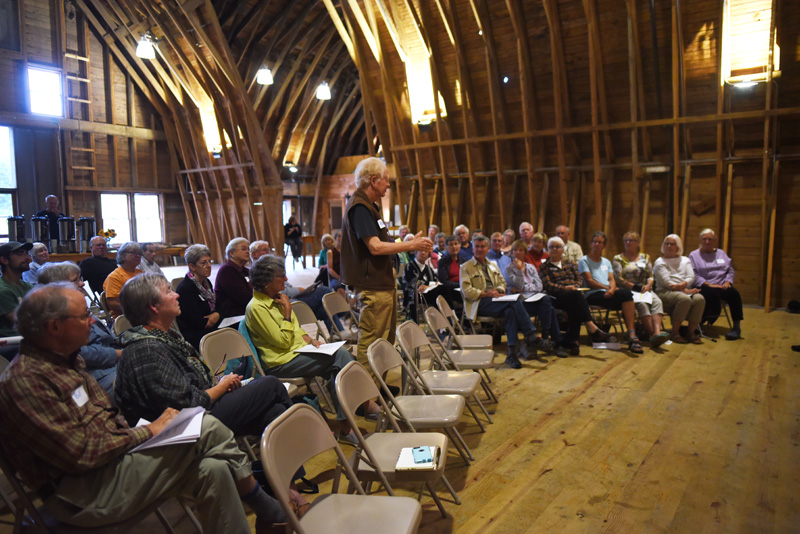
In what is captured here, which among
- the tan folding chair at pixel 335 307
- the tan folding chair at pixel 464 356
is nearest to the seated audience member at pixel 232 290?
the tan folding chair at pixel 335 307

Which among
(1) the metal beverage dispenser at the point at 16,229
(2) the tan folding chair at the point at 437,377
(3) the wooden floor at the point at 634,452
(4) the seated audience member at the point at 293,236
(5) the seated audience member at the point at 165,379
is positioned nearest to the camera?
(5) the seated audience member at the point at 165,379

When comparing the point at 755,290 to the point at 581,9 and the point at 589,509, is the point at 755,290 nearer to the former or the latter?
the point at 581,9

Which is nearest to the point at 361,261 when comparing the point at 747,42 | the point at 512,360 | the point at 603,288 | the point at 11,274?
the point at 512,360

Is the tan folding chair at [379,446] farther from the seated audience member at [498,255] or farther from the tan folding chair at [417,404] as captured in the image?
the seated audience member at [498,255]

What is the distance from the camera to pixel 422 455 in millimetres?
2113

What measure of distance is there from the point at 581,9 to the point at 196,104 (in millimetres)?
9166

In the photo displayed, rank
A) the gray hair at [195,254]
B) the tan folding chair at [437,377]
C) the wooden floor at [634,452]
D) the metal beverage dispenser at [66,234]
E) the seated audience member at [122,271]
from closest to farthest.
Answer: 1. the wooden floor at [634,452]
2. the tan folding chair at [437,377]
3. the gray hair at [195,254]
4. the seated audience member at [122,271]
5. the metal beverage dispenser at [66,234]

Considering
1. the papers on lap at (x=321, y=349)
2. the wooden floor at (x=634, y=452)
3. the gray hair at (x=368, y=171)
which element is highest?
the gray hair at (x=368, y=171)

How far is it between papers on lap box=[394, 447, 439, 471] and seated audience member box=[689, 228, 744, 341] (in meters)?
4.73

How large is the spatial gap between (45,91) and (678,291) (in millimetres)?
14225

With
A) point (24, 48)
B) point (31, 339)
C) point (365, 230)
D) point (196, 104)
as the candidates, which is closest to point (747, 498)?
point (365, 230)

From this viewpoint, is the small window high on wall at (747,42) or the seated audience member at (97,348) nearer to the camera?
the seated audience member at (97,348)

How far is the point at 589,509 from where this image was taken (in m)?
2.39

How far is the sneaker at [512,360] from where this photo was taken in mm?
4727
